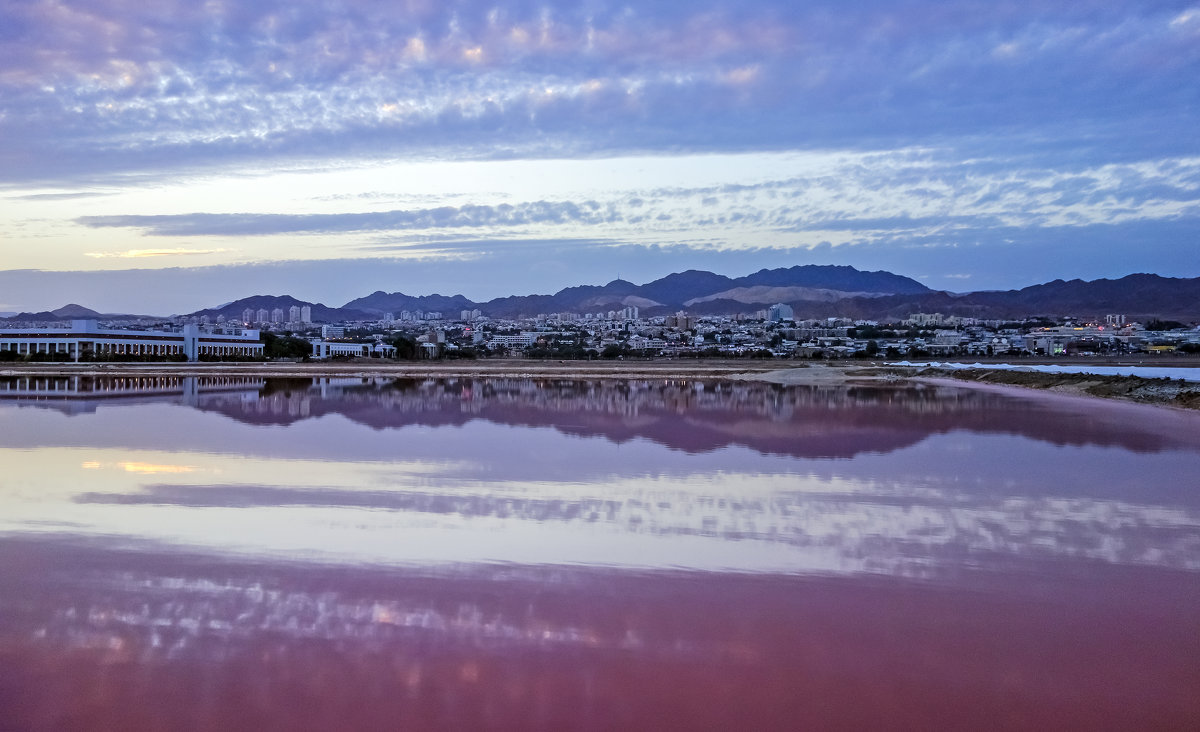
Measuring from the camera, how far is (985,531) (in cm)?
912

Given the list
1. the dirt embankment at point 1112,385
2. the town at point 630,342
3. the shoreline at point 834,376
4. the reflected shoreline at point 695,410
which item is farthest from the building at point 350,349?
the dirt embankment at point 1112,385

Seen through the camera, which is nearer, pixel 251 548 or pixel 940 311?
pixel 251 548

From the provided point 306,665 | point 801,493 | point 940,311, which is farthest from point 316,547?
point 940,311

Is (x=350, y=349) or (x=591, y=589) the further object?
(x=350, y=349)

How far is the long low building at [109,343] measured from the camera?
68500mm

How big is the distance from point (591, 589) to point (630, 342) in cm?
10472

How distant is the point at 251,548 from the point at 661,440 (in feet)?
32.3

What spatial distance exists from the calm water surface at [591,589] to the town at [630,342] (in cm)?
6266

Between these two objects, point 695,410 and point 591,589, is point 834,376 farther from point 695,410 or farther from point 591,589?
point 591,589

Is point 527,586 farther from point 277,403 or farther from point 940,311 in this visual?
point 940,311

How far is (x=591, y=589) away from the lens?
6.86m

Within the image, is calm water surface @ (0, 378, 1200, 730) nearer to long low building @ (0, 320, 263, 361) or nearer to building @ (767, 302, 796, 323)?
long low building @ (0, 320, 263, 361)

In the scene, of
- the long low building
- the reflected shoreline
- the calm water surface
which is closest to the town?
the long low building

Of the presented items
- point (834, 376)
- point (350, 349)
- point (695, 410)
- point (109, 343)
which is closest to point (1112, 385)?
point (834, 376)
